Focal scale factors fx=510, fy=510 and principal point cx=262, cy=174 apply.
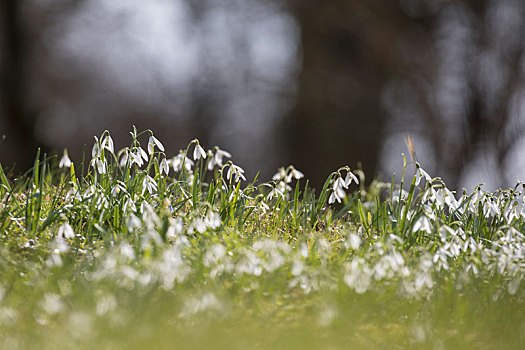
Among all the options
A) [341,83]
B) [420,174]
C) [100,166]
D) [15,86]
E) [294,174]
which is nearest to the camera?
[420,174]

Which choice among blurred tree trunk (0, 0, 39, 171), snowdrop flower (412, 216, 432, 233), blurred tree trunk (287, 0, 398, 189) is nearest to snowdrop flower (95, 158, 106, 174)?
snowdrop flower (412, 216, 432, 233)

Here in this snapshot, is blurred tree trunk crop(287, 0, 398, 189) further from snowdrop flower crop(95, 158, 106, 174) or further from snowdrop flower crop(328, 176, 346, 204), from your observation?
snowdrop flower crop(95, 158, 106, 174)

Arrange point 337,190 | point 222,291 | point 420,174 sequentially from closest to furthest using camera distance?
point 222,291 < point 420,174 < point 337,190

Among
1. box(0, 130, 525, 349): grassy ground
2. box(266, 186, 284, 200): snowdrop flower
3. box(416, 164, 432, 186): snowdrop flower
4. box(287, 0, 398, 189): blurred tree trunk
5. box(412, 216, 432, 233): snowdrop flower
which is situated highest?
box(287, 0, 398, 189): blurred tree trunk

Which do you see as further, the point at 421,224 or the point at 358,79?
the point at 358,79

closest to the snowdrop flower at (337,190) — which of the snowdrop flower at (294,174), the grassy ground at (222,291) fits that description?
the snowdrop flower at (294,174)

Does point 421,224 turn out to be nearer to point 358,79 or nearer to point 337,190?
point 337,190

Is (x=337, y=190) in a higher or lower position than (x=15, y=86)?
higher

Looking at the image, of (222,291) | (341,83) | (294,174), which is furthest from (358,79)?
(222,291)

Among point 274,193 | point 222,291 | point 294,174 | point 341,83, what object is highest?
point 341,83
